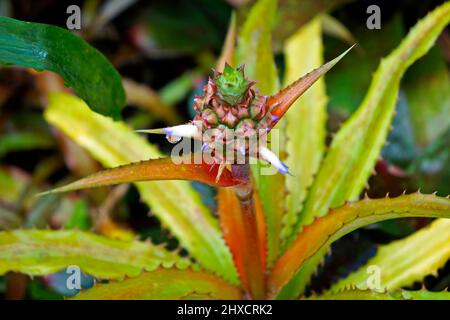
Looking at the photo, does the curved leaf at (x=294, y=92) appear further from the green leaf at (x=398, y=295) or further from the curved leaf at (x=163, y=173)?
the green leaf at (x=398, y=295)

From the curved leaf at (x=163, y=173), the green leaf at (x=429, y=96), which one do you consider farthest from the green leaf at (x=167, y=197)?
the green leaf at (x=429, y=96)

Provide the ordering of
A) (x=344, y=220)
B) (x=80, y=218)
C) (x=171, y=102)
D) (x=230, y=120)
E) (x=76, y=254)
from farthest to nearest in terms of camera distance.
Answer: (x=171, y=102)
(x=80, y=218)
(x=76, y=254)
(x=344, y=220)
(x=230, y=120)

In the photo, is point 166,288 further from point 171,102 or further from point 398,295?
point 171,102

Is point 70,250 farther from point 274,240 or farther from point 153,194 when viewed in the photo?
point 274,240

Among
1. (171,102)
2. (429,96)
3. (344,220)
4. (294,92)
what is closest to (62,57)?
(294,92)

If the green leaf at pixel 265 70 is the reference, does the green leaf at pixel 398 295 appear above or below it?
below
